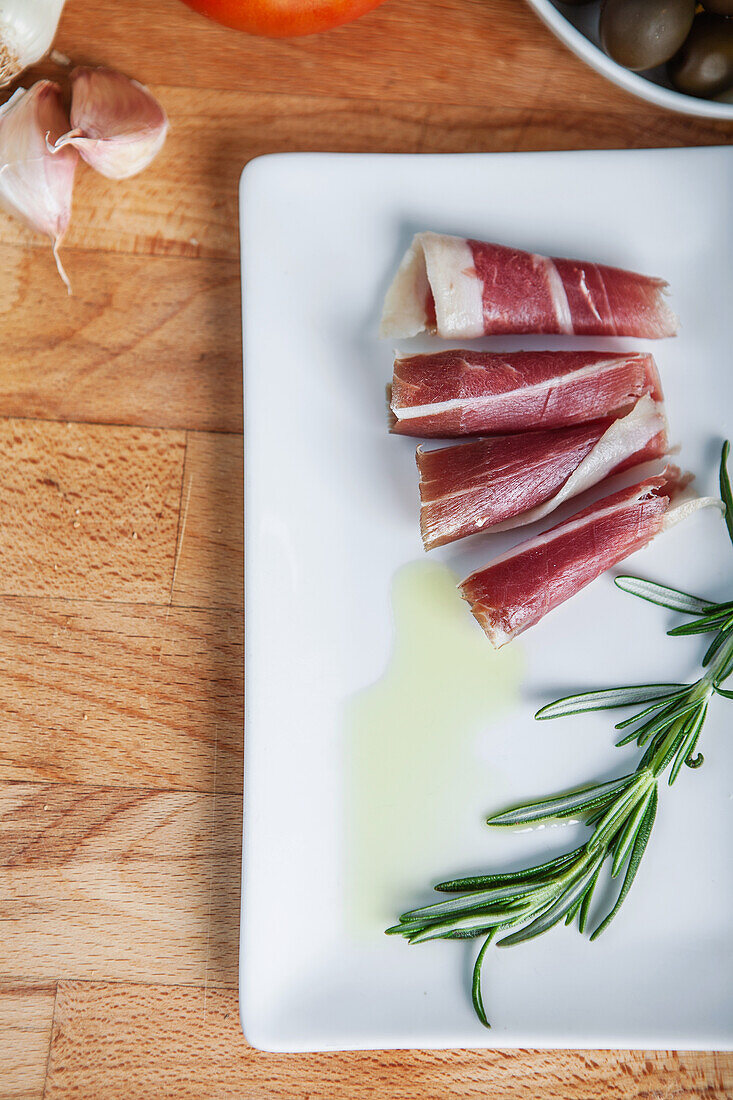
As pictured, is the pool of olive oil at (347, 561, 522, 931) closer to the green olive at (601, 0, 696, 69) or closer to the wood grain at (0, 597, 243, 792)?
the wood grain at (0, 597, 243, 792)

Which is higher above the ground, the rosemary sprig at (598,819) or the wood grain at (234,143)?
the wood grain at (234,143)

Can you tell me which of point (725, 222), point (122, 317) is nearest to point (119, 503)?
point (122, 317)

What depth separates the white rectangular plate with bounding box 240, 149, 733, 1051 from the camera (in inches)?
40.3

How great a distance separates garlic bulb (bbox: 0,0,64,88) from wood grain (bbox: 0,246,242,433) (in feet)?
0.67

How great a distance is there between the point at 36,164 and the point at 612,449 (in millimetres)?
742

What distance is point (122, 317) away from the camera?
3.69 feet

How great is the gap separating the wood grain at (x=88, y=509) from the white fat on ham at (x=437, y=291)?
302 mm

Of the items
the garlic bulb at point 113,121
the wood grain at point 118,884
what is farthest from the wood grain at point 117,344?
the wood grain at point 118,884

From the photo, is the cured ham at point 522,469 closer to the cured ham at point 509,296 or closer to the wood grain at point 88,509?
the cured ham at point 509,296

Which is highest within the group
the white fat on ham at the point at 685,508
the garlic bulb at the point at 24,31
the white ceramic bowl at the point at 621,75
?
the white ceramic bowl at the point at 621,75

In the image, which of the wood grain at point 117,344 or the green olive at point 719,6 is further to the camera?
the wood grain at point 117,344

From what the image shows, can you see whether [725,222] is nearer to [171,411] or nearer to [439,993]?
[171,411]

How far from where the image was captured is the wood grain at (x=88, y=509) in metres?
1.09

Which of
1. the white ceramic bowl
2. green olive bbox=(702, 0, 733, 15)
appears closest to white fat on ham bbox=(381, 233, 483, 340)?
the white ceramic bowl
